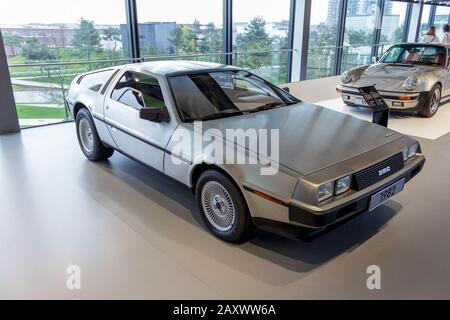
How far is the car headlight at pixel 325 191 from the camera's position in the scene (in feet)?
7.02

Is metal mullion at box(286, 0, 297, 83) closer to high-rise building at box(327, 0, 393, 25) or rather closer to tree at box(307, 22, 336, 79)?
tree at box(307, 22, 336, 79)

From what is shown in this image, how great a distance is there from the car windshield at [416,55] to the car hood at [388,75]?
208 millimetres

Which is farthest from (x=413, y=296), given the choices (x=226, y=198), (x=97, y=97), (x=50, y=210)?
(x=97, y=97)

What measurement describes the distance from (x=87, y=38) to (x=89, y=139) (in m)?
2.81

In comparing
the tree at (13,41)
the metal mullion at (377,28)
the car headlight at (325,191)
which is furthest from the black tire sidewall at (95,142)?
the metal mullion at (377,28)

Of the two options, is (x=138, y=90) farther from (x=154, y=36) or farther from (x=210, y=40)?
A: (x=210, y=40)

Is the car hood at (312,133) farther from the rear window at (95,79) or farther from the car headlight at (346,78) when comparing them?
the car headlight at (346,78)

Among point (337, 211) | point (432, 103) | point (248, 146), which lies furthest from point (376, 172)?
point (432, 103)

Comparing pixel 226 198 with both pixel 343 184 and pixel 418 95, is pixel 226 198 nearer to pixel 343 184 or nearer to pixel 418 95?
pixel 343 184

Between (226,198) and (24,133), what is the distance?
4.11 m

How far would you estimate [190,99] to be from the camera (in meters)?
2.95

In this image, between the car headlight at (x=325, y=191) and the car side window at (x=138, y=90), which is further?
the car side window at (x=138, y=90)

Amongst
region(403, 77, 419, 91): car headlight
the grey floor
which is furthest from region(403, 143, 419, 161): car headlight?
region(403, 77, 419, 91): car headlight
